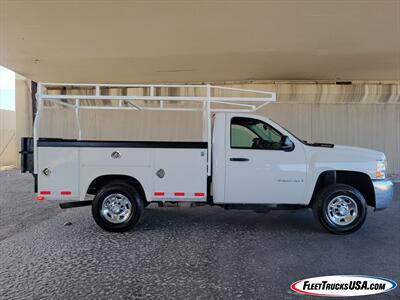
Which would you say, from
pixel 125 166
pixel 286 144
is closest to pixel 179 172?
pixel 125 166

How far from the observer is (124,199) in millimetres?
5734

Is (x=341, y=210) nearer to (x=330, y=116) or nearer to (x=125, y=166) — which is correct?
(x=125, y=166)

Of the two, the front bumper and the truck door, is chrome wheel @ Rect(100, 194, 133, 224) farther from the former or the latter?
the front bumper

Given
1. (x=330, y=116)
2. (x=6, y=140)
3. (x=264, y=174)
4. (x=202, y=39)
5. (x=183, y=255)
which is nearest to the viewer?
(x=183, y=255)

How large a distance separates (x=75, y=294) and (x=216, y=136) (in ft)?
10.8

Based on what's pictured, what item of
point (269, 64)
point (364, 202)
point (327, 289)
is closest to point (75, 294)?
point (327, 289)

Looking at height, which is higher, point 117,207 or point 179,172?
point 179,172

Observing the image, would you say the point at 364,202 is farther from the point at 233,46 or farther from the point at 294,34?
the point at 233,46

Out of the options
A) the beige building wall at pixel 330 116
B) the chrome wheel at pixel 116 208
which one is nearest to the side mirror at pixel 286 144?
the chrome wheel at pixel 116 208

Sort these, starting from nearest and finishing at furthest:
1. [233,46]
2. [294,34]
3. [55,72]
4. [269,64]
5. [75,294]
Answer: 1. [75,294]
2. [294,34]
3. [233,46]
4. [269,64]
5. [55,72]

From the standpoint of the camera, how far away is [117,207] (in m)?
5.74

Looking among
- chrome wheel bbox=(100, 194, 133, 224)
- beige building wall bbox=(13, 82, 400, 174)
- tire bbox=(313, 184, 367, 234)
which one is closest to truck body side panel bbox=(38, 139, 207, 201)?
chrome wheel bbox=(100, 194, 133, 224)

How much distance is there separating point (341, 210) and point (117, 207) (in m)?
3.80

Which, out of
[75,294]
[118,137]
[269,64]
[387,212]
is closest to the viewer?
[75,294]
